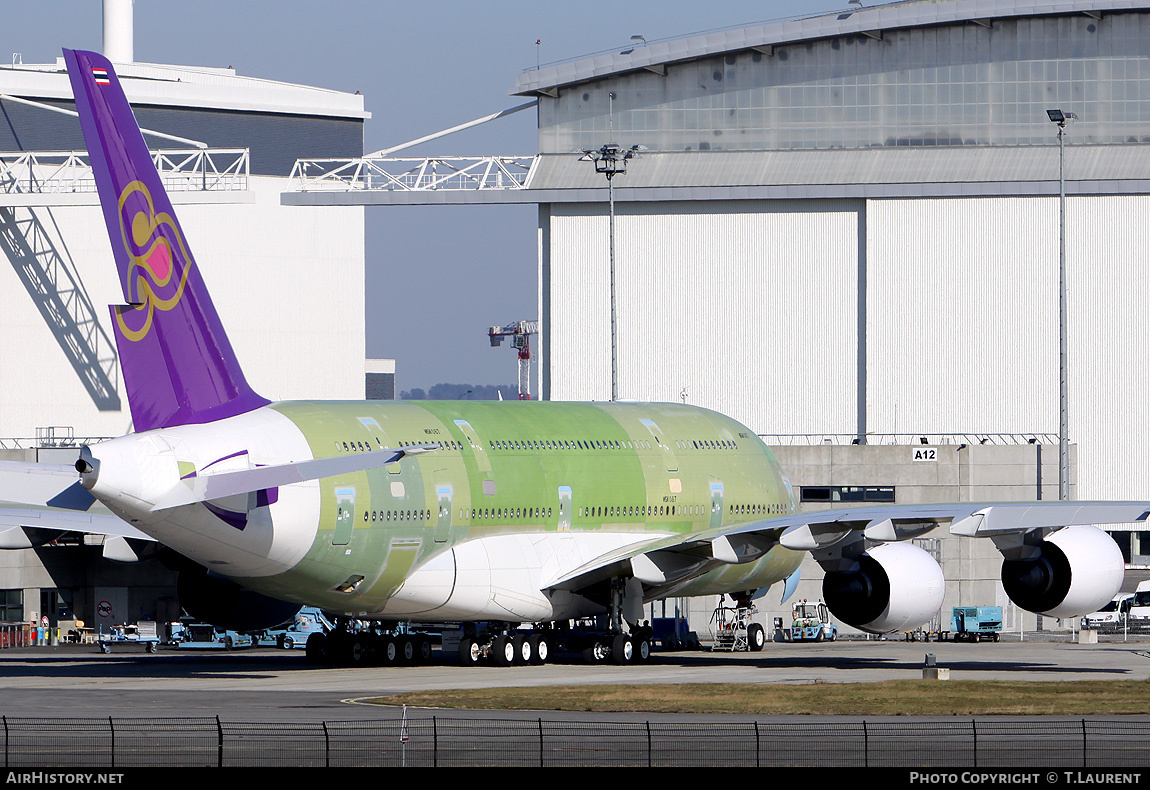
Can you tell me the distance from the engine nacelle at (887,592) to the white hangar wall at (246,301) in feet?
119

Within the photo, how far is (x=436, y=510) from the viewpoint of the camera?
3806 cm

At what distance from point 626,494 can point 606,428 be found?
1.74 meters

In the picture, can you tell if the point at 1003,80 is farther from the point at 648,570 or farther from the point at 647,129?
the point at 648,570

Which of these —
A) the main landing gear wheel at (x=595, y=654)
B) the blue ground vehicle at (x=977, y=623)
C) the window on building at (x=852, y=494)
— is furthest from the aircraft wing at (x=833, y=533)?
the window on building at (x=852, y=494)

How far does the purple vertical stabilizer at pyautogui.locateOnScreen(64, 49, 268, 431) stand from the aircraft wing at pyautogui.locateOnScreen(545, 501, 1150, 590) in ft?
37.6

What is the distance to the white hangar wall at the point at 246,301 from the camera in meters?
69.0

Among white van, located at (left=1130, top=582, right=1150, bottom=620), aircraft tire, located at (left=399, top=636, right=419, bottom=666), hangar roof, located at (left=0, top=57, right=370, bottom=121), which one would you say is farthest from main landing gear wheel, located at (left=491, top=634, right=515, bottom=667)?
hangar roof, located at (left=0, top=57, right=370, bottom=121)

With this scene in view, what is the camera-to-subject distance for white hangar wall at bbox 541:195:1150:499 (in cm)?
6912

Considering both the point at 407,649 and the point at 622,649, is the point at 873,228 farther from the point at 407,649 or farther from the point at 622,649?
the point at 407,649

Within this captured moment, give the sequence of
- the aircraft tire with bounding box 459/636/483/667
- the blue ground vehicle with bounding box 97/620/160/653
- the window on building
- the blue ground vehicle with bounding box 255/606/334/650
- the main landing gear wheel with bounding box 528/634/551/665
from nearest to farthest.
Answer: the aircraft tire with bounding box 459/636/483/667
the main landing gear wheel with bounding box 528/634/551/665
the blue ground vehicle with bounding box 255/606/334/650
the blue ground vehicle with bounding box 97/620/160/653
the window on building

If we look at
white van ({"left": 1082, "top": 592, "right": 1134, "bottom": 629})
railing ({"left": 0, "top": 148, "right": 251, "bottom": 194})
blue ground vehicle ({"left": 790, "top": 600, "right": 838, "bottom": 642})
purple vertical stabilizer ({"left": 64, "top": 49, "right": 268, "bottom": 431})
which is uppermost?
railing ({"left": 0, "top": 148, "right": 251, "bottom": 194})

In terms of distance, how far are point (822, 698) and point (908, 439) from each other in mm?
39342

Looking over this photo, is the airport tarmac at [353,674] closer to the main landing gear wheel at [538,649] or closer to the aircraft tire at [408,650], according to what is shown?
the main landing gear wheel at [538,649]

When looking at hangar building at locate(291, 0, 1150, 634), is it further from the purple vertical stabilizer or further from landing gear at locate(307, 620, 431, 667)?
the purple vertical stabilizer
